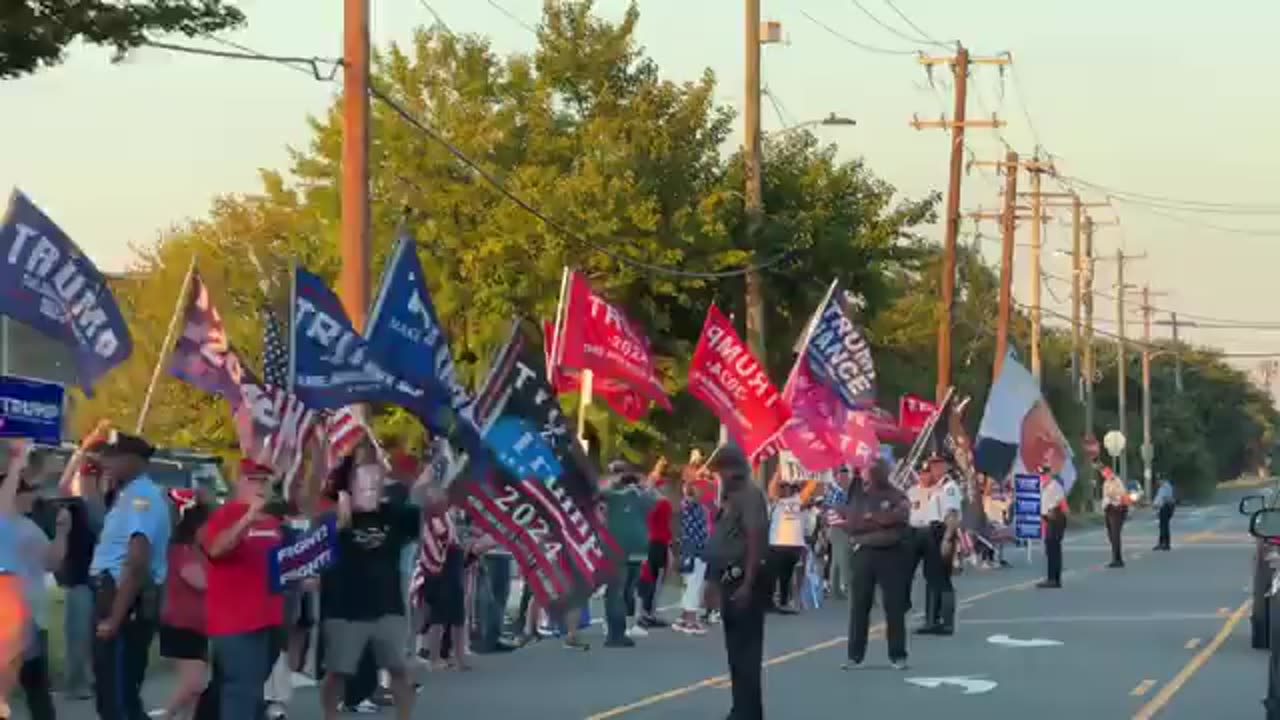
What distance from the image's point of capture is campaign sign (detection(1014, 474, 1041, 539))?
44812mm

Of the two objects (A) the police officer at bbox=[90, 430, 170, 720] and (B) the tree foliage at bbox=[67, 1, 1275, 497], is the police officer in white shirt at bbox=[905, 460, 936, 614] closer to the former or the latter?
(A) the police officer at bbox=[90, 430, 170, 720]

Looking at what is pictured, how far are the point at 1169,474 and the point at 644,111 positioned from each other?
3115 inches

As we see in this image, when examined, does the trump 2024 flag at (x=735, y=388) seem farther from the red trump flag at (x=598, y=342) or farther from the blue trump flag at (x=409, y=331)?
the blue trump flag at (x=409, y=331)

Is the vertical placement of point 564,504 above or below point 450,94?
below

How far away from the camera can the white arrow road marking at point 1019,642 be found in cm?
2412

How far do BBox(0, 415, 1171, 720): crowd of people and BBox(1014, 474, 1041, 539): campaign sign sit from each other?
63.4ft

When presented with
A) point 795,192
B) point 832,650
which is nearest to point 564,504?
point 832,650

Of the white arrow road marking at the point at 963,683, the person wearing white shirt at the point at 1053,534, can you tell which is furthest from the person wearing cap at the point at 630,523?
the person wearing white shirt at the point at 1053,534

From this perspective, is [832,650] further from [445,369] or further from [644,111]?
[644,111]

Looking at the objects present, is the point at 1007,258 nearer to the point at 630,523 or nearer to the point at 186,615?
the point at 630,523

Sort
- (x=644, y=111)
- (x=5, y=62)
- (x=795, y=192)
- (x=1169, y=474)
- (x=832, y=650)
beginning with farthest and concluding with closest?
(x=1169, y=474) < (x=795, y=192) < (x=644, y=111) < (x=832, y=650) < (x=5, y=62)

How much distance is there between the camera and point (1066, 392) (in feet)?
303

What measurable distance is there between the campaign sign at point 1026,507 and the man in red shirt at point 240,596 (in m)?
32.4

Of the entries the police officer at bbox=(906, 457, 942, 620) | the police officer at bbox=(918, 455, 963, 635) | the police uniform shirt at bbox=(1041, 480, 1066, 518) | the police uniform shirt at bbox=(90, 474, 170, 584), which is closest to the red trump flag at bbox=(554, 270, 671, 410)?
the police officer at bbox=(906, 457, 942, 620)
